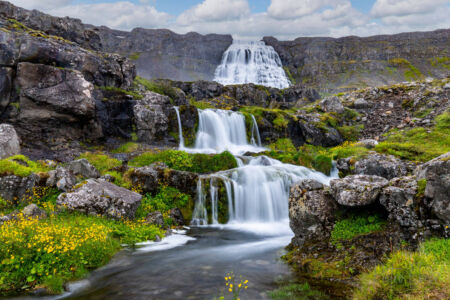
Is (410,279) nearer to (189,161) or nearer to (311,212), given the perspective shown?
(311,212)

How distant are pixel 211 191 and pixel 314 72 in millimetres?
127631

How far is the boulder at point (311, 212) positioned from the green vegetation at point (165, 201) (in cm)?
627

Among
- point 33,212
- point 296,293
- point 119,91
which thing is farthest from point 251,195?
point 119,91

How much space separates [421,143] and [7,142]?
2606 cm

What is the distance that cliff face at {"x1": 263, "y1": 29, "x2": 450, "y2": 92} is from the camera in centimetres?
11421

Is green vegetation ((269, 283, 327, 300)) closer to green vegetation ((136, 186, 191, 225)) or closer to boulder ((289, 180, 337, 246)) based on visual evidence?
boulder ((289, 180, 337, 246))

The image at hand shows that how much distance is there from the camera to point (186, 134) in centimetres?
2781

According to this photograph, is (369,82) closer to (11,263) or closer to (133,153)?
(133,153)

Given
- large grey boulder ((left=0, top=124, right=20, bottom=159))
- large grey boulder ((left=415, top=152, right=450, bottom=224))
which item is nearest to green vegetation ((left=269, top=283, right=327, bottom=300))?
large grey boulder ((left=415, top=152, right=450, bottom=224))

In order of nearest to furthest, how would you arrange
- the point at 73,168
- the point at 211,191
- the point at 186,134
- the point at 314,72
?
1. the point at 73,168
2. the point at 211,191
3. the point at 186,134
4. the point at 314,72

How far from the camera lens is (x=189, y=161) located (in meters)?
18.9

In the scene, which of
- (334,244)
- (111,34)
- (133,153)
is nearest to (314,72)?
(111,34)

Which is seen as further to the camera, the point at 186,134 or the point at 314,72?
the point at 314,72

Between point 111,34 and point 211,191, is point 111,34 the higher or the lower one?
the higher one
